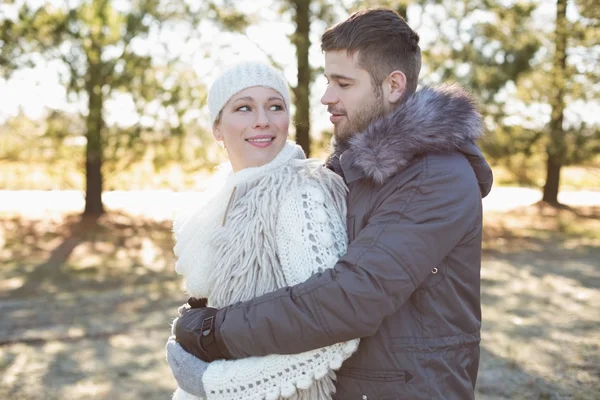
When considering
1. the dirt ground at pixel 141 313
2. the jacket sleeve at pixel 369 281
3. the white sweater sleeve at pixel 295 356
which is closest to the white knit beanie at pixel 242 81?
the white sweater sleeve at pixel 295 356

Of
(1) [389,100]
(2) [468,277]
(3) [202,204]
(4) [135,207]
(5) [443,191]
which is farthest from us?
(4) [135,207]

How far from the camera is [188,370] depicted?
1960 millimetres

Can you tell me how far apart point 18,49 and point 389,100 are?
11.6 metres

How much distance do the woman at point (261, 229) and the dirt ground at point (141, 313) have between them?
108 inches

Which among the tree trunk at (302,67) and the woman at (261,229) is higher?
the tree trunk at (302,67)

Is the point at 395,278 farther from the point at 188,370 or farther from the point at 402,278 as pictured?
the point at 188,370

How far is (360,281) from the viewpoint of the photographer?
1729 millimetres

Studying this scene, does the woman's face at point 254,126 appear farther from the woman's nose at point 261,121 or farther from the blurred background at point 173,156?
the blurred background at point 173,156

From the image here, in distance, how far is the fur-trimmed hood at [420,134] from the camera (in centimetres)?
189

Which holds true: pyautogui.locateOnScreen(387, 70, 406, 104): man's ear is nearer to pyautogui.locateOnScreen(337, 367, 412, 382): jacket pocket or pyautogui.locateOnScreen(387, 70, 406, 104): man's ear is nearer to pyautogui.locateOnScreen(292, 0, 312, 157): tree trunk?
pyautogui.locateOnScreen(337, 367, 412, 382): jacket pocket

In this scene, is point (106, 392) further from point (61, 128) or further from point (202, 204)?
point (61, 128)

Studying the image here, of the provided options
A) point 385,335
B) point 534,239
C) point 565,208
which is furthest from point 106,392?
point 565,208

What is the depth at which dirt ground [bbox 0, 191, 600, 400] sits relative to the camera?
478cm

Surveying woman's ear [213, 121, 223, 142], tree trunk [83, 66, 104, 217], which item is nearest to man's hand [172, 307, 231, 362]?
woman's ear [213, 121, 223, 142]
